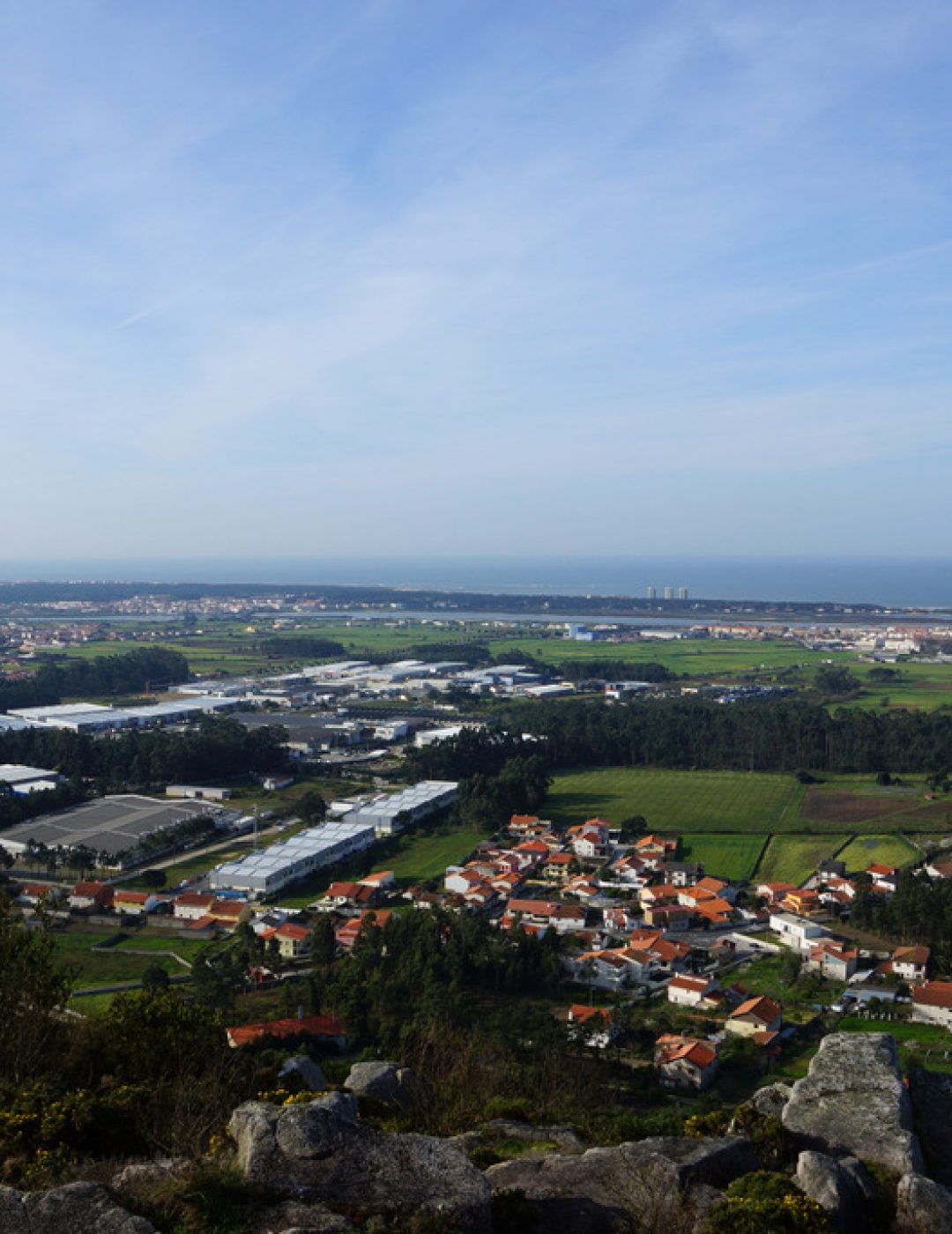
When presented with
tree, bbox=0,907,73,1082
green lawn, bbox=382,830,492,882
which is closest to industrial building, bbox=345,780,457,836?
green lawn, bbox=382,830,492,882

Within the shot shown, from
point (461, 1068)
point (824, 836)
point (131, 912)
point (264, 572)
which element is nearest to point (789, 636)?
point (824, 836)

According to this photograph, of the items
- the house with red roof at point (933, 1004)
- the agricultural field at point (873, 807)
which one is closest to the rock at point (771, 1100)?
the house with red roof at point (933, 1004)

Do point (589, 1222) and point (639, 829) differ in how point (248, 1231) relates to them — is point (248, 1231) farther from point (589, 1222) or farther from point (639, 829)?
point (639, 829)

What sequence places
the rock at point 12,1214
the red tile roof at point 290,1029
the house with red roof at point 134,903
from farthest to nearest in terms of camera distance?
the house with red roof at point 134,903
the red tile roof at point 290,1029
the rock at point 12,1214

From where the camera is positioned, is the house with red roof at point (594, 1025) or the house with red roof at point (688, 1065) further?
the house with red roof at point (594, 1025)

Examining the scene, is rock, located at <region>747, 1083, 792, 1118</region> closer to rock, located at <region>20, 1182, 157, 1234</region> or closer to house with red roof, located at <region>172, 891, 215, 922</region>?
rock, located at <region>20, 1182, 157, 1234</region>

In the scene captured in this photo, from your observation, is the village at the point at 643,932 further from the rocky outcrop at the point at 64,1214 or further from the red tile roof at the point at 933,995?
the rocky outcrop at the point at 64,1214
